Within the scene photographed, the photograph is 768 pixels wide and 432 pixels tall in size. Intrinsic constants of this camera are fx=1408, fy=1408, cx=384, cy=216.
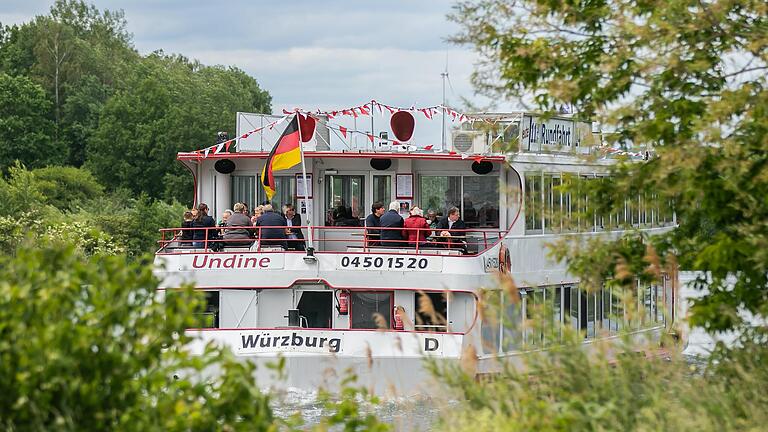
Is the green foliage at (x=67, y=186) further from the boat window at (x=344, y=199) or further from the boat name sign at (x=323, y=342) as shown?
the boat name sign at (x=323, y=342)

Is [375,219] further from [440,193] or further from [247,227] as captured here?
[247,227]

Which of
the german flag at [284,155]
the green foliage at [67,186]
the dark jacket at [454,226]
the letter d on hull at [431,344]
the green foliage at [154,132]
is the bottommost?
the letter d on hull at [431,344]

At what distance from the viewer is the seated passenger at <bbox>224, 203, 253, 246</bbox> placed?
20.6m

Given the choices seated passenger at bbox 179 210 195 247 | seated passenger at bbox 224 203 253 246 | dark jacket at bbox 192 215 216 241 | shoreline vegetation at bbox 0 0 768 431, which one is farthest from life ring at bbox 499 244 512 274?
shoreline vegetation at bbox 0 0 768 431

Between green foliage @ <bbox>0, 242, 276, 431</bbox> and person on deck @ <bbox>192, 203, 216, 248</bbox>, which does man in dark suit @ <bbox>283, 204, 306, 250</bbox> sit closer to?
person on deck @ <bbox>192, 203, 216, 248</bbox>

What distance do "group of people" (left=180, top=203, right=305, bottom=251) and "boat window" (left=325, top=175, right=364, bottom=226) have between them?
2.02ft

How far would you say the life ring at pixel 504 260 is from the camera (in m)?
20.2

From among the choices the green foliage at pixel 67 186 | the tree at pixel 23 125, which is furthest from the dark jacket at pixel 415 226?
the tree at pixel 23 125

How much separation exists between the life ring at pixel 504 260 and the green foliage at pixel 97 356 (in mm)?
12298

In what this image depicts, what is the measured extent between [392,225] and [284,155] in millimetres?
2057

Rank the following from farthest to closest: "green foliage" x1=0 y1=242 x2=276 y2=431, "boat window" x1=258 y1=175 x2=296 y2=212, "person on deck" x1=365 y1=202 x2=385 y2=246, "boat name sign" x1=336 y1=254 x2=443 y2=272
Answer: "boat window" x1=258 y1=175 x2=296 y2=212
"person on deck" x1=365 y1=202 x2=385 y2=246
"boat name sign" x1=336 y1=254 x2=443 y2=272
"green foliage" x1=0 y1=242 x2=276 y2=431

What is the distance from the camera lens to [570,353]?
9195mm

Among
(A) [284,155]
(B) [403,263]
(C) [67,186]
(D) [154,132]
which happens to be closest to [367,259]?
(B) [403,263]

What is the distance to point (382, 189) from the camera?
869 inches
